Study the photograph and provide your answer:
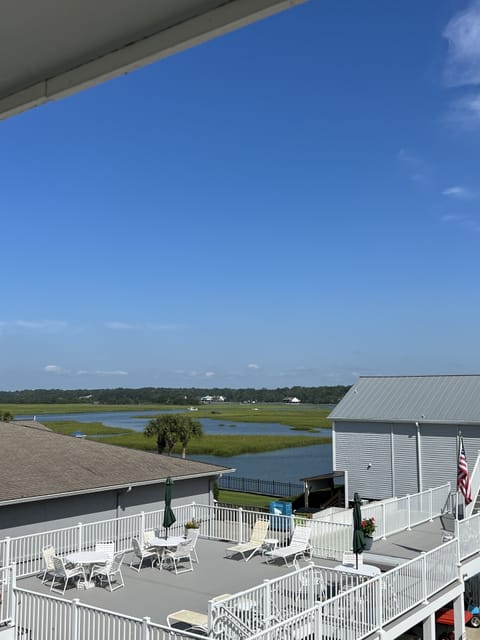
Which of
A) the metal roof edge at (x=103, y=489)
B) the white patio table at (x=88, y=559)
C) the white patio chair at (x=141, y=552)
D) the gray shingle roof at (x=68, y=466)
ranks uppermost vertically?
the gray shingle roof at (x=68, y=466)

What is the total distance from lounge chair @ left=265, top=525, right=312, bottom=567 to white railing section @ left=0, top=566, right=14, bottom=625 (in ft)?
20.0

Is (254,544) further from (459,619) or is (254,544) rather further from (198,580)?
(459,619)

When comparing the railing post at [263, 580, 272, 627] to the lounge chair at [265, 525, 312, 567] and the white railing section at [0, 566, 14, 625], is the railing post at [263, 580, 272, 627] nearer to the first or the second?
the lounge chair at [265, 525, 312, 567]

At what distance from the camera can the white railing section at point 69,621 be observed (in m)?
9.73

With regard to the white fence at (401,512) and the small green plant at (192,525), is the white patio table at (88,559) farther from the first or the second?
the white fence at (401,512)

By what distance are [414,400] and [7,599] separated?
21.2 metres

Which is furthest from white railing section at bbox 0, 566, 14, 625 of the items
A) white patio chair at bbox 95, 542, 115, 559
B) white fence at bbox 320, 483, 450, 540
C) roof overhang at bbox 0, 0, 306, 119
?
roof overhang at bbox 0, 0, 306, 119

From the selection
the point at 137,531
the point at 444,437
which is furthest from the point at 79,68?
the point at 444,437

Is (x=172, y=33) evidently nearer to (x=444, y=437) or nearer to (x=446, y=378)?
(x=444, y=437)

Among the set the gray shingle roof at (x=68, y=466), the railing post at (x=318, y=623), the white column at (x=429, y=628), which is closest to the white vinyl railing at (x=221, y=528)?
the gray shingle roof at (x=68, y=466)

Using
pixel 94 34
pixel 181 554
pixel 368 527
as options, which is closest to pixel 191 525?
pixel 181 554

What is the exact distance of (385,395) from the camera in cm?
3014

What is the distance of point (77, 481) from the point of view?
18.5 meters

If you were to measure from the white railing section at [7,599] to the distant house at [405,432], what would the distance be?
61.1 feet
